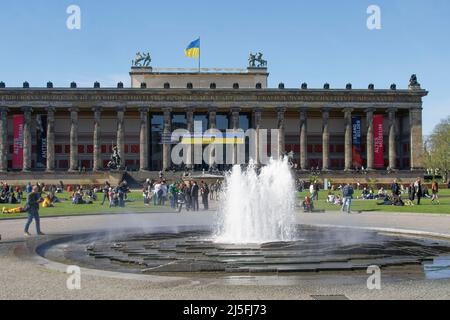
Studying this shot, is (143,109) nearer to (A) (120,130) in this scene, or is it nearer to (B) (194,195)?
(A) (120,130)

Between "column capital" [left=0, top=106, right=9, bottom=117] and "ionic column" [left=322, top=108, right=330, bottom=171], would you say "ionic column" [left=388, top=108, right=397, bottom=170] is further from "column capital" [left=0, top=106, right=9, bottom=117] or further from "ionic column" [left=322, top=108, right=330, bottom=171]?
"column capital" [left=0, top=106, right=9, bottom=117]

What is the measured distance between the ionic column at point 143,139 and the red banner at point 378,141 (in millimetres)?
36261

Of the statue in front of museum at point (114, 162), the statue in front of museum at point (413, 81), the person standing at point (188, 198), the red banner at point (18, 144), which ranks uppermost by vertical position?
the statue in front of museum at point (413, 81)

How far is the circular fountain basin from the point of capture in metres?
14.9

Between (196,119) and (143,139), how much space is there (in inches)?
387

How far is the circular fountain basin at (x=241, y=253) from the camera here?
48.8 feet

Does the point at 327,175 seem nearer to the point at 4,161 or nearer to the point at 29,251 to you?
the point at 4,161

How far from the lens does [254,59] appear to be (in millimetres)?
100312

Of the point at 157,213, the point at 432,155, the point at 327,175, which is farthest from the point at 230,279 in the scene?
the point at 432,155

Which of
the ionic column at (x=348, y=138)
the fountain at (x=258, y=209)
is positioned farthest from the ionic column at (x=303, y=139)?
the fountain at (x=258, y=209)

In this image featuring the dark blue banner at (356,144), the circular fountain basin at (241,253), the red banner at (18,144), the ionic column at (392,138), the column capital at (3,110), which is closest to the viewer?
the circular fountain basin at (241,253)

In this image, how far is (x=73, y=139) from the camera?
297 feet

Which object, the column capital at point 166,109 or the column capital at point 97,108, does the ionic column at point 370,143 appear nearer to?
the column capital at point 166,109

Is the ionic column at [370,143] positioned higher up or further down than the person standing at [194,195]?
higher up
